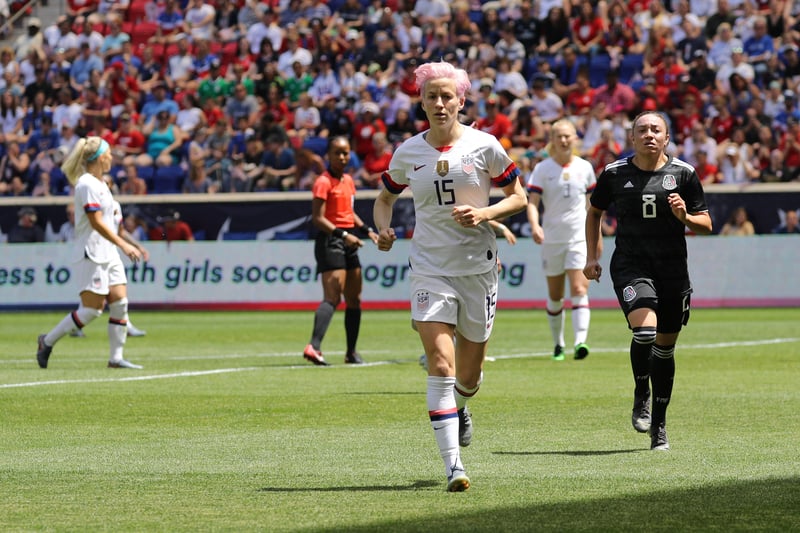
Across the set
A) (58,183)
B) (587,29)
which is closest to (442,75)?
(587,29)

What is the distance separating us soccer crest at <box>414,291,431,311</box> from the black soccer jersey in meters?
1.87

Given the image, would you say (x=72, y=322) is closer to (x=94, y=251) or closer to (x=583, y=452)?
(x=94, y=251)

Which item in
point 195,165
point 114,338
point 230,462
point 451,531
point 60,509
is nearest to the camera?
point 451,531

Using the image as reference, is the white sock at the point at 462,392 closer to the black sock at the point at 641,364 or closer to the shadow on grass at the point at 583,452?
the shadow on grass at the point at 583,452

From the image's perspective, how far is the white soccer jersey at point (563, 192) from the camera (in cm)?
1748

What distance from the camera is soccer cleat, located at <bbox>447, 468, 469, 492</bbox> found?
761 centimetres

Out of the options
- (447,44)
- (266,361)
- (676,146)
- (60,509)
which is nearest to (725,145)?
(676,146)

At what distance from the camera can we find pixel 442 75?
8258 mm

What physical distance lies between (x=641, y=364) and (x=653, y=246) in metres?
0.78

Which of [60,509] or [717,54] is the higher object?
[717,54]

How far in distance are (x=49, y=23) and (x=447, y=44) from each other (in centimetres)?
1425

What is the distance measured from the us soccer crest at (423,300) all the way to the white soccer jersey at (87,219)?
8.04 m

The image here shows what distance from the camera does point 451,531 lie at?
21.3ft

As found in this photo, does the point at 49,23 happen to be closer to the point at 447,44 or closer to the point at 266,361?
the point at 447,44
